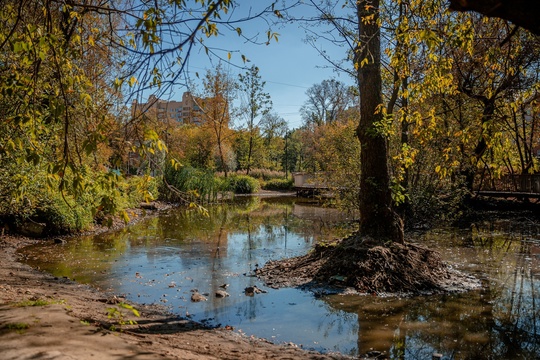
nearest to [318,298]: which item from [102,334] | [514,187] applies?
[102,334]

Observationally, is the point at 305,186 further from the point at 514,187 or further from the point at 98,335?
the point at 98,335

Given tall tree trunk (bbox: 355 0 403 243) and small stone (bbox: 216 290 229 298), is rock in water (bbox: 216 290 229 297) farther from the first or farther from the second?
tall tree trunk (bbox: 355 0 403 243)

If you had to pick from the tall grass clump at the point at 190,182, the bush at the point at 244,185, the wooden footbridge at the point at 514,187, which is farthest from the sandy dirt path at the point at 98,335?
the bush at the point at 244,185

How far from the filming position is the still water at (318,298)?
519 cm

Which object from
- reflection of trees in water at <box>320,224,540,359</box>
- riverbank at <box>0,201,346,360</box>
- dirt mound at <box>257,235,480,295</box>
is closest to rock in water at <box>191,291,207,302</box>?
riverbank at <box>0,201,346,360</box>

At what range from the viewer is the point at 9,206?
10.5 metres

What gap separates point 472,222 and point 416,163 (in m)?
4.78

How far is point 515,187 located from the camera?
2059 centimetres

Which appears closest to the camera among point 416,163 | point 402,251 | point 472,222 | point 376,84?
point 402,251

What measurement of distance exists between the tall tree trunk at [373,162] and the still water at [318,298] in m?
1.68

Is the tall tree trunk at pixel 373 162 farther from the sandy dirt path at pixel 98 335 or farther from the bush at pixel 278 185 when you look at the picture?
the bush at pixel 278 185

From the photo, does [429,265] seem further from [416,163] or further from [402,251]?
[416,163]

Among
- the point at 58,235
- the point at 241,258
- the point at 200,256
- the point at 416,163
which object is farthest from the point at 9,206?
the point at 416,163

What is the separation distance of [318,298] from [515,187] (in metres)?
17.7
